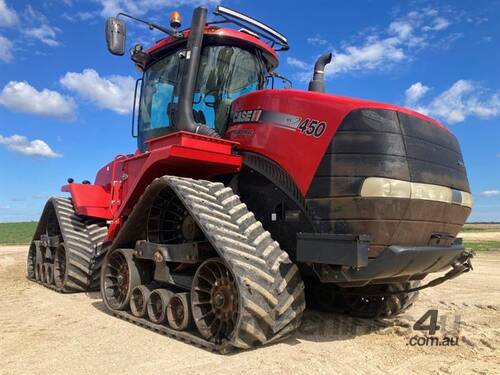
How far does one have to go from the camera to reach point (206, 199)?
4941mm

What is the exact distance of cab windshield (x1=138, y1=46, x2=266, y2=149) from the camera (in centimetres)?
606

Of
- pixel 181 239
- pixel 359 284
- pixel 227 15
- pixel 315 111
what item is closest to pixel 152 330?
pixel 181 239

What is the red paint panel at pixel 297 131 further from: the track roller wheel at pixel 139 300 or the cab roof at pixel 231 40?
the track roller wheel at pixel 139 300

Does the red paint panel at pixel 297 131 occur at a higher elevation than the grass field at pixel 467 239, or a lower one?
higher

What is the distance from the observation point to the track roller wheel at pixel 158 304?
208 inches

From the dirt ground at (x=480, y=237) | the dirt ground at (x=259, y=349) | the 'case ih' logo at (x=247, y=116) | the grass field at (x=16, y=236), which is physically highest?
the 'case ih' logo at (x=247, y=116)

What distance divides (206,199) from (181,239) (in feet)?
3.30

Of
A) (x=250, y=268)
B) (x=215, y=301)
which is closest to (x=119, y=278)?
(x=215, y=301)

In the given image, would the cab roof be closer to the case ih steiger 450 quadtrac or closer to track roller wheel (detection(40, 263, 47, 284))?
the case ih steiger 450 quadtrac

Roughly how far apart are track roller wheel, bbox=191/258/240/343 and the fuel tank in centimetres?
99

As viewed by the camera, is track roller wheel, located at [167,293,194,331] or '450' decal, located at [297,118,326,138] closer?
'450' decal, located at [297,118,326,138]

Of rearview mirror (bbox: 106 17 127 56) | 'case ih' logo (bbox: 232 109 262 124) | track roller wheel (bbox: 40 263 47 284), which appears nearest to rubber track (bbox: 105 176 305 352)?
'case ih' logo (bbox: 232 109 262 124)

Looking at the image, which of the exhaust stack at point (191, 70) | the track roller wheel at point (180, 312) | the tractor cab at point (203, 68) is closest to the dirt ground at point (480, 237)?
the tractor cab at point (203, 68)

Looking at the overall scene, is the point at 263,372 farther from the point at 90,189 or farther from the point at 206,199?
the point at 90,189
